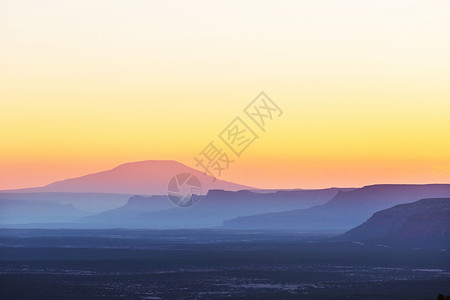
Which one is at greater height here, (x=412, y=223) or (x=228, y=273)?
(x=412, y=223)

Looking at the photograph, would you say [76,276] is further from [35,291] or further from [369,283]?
[369,283]

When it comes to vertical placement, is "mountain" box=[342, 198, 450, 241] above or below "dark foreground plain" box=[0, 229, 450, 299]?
above

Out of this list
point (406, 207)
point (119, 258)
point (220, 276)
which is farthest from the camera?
point (406, 207)

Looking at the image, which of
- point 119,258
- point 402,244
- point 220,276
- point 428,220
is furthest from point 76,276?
point 428,220

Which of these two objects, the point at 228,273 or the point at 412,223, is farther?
the point at 412,223
